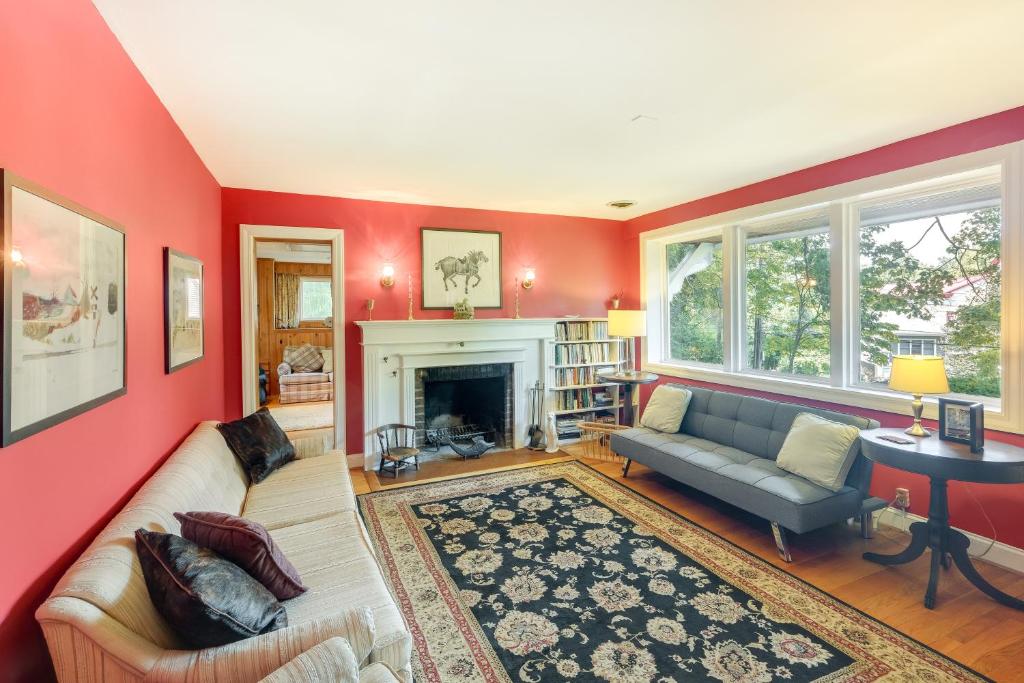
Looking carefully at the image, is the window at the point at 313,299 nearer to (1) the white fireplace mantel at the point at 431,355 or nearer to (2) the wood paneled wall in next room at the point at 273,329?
(2) the wood paneled wall in next room at the point at 273,329

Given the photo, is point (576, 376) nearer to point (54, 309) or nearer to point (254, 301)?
point (254, 301)

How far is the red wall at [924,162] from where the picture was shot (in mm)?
2686

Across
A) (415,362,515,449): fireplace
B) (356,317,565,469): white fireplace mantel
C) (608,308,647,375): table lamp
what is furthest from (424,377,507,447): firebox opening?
(608,308,647,375): table lamp

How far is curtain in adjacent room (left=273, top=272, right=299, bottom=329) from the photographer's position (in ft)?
27.3

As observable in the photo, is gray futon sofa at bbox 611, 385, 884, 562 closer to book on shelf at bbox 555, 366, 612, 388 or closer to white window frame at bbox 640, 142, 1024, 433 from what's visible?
white window frame at bbox 640, 142, 1024, 433

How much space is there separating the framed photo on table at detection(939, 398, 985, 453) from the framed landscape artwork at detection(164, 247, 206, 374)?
412 centimetres

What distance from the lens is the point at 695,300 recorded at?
5047mm

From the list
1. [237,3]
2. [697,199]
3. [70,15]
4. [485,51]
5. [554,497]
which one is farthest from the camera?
[697,199]

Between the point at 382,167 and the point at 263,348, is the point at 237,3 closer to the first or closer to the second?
the point at 382,167

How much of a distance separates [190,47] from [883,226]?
4253 millimetres

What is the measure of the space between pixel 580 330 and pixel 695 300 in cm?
125

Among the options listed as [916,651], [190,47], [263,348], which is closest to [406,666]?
[916,651]

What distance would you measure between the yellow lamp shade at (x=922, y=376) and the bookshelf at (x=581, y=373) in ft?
9.35

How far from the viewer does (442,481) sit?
4105 millimetres
